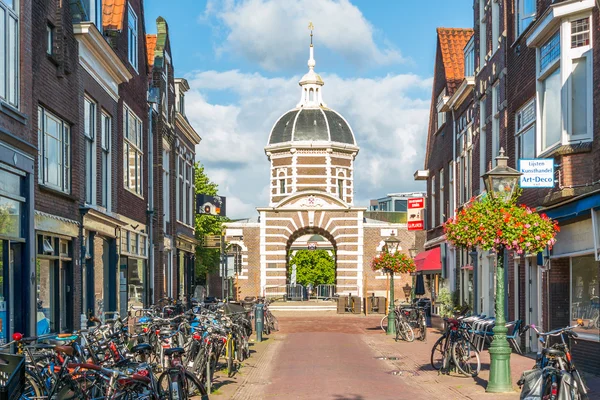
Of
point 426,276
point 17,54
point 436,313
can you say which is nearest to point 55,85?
point 17,54

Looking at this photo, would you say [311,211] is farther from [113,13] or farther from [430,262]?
[113,13]

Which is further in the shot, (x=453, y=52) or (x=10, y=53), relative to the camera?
(x=453, y=52)

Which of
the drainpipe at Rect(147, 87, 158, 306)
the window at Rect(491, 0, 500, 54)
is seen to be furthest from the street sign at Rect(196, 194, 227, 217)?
the window at Rect(491, 0, 500, 54)

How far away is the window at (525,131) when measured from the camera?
65.4 feet

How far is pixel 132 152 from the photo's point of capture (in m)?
24.5

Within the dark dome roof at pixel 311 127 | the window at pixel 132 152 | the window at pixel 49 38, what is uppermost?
the dark dome roof at pixel 311 127

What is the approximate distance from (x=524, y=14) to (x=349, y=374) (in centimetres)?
968

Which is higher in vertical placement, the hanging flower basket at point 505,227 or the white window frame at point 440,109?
the white window frame at point 440,109

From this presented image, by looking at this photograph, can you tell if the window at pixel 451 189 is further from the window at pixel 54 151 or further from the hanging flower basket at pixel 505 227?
the hanging flower basket at pixel 505 227

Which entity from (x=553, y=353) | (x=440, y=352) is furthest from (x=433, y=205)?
(x=553, y=353)

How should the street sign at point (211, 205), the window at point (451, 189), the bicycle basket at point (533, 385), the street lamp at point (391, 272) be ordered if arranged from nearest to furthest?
the bicycle basket at point (533, 385) → the street lamp at point (391, 272) → the window at point (451, 189) → the street sign at point (211, 205)

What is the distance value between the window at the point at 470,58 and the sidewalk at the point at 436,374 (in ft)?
32.6

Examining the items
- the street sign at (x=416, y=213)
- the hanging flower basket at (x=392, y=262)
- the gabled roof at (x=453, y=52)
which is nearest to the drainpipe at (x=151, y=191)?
the hanging flower basket at (x=392, y=262)

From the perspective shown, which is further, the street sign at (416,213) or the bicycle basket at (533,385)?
the street sign at (416,213)
